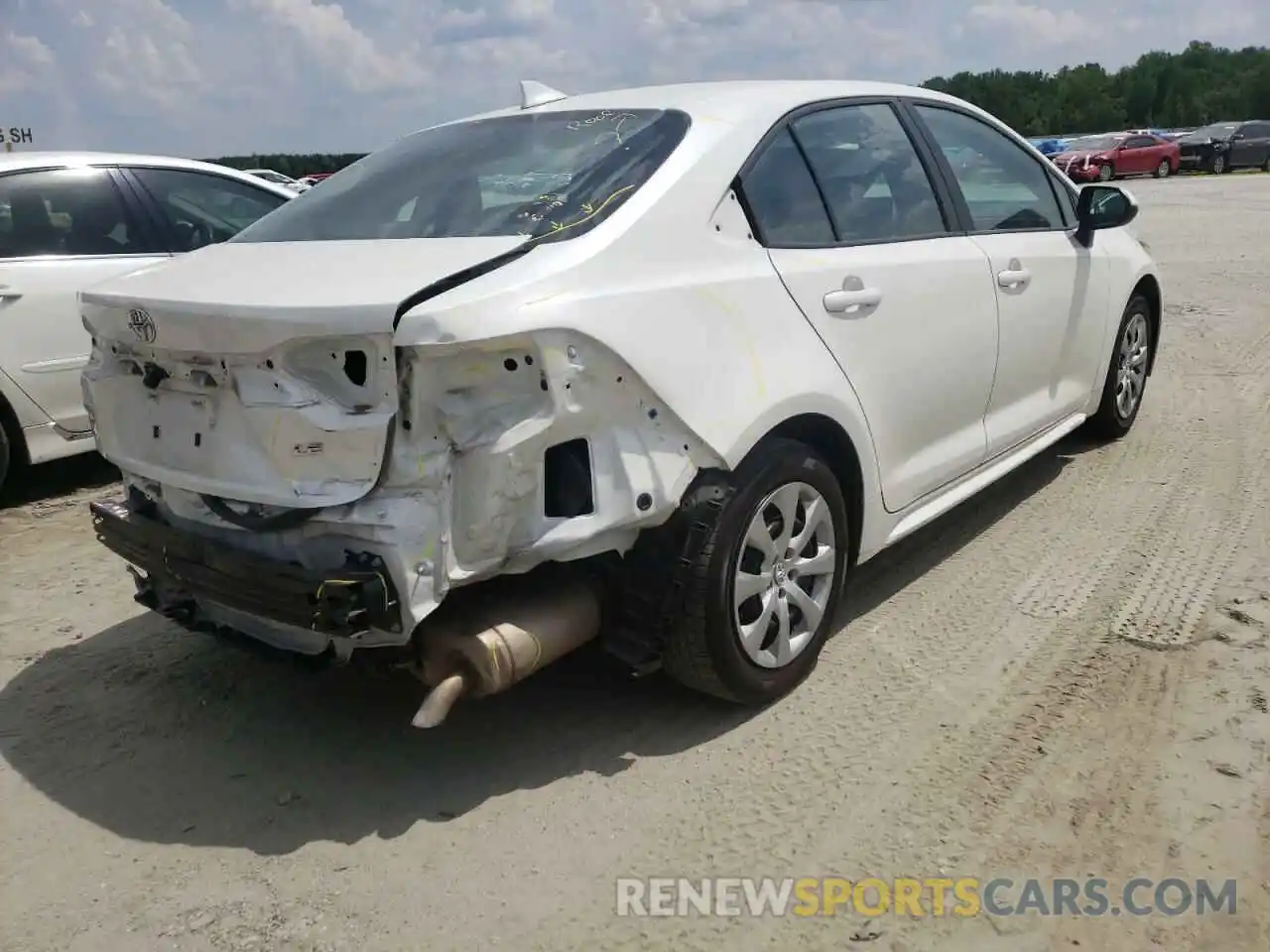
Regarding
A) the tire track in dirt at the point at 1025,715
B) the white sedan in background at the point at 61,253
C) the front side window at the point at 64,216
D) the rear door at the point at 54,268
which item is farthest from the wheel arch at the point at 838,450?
the front side window at the point at 64,216

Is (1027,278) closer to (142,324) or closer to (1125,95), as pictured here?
(142,324)

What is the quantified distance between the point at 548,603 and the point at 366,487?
0.61m

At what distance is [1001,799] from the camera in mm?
2732

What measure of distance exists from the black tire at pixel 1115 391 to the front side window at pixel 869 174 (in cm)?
191

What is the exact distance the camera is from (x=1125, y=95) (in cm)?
7162

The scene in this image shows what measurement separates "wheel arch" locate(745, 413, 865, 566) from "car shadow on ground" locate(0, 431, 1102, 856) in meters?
0.72

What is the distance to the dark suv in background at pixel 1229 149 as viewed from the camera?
31672 mm

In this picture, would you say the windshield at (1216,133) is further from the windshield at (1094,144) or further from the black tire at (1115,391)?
the black tire at (1115,391)

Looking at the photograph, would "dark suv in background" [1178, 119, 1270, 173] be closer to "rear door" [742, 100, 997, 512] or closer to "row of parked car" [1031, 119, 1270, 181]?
"row of parked car" [1031, 119, 1270, 181]

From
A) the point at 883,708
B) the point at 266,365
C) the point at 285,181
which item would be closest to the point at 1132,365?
the point at 883,708

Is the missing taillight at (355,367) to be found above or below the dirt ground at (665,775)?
above

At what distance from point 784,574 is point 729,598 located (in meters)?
0.28

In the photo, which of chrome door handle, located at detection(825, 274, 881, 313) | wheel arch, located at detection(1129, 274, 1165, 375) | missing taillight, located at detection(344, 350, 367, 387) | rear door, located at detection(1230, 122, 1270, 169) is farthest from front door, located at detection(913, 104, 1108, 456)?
rear door, located at detection(1230, 122, 1270, 169)

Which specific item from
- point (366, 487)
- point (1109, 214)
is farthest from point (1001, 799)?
point (1109, 214)
